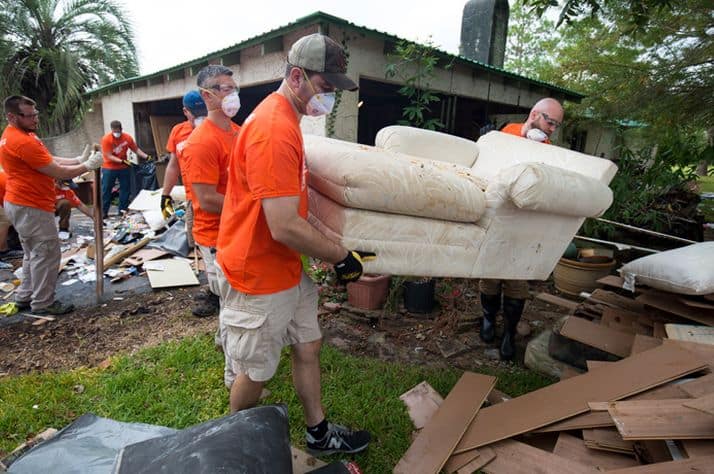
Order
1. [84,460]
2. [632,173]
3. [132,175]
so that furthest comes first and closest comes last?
[132,175] → [632,173] → [84,460]

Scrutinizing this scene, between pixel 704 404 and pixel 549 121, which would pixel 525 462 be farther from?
pixel 549 121

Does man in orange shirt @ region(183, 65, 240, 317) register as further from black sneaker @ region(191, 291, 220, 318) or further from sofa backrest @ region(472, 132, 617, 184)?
sofa backrest @ region(472, 132, 617, 184)

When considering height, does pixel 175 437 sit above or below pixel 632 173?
below

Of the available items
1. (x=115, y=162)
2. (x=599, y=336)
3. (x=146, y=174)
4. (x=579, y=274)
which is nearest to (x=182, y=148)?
(x=599, y=336)

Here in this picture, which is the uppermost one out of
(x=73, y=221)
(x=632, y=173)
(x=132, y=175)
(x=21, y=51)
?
(x=21, y=51)

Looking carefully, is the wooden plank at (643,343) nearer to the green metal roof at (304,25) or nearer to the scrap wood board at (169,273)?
the green metal roof at (304,25)

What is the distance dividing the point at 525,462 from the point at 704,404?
742mm

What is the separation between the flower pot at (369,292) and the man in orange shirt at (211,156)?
133cm

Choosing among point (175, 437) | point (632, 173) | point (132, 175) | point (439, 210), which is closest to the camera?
point (175, 437)

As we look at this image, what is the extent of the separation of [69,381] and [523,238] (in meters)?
2.90

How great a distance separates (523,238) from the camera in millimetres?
2053

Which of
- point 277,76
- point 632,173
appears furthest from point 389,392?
point 632,173

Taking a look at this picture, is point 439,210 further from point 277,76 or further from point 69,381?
point 277,76

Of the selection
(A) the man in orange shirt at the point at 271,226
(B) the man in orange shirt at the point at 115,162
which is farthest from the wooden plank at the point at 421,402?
(B) the man in orange shirt at the point at 115,162
